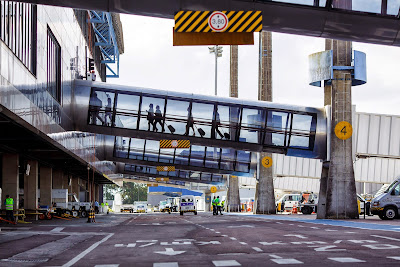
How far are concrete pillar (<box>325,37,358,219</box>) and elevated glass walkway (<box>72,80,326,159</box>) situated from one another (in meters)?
3.07

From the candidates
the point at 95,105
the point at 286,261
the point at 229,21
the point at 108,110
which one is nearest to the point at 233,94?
the point at 108,110

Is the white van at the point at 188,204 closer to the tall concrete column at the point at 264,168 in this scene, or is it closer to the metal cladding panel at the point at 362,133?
the tall concrete column at the point at 264,168

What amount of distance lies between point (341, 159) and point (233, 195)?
140 ft

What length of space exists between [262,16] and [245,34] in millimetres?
1070

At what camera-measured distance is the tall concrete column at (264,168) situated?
5909 cm

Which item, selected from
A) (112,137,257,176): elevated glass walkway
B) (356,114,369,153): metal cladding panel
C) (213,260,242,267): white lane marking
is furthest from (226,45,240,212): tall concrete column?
(213,260,242,267): white lane marking

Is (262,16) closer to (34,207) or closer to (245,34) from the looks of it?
(245,34)

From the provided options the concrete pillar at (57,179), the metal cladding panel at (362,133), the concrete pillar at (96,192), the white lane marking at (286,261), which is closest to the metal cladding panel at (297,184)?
the concrete pillar at (96,192)

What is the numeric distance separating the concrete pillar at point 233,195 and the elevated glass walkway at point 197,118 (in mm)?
37238

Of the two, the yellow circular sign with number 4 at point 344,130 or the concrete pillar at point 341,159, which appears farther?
the yellow circular sign with number 4 at point 344,130

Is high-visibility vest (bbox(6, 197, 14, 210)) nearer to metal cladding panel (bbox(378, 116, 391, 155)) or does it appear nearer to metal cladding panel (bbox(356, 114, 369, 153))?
metal cladding panel (bbox(356, 114, 369, 153))

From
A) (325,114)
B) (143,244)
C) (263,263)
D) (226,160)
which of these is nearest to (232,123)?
(325,114)

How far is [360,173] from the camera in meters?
67.1

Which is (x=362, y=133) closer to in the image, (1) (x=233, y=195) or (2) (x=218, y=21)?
(1) (x=233, y=195)
